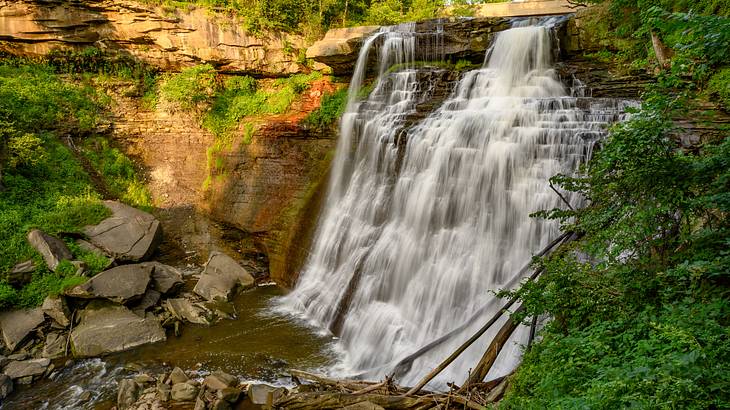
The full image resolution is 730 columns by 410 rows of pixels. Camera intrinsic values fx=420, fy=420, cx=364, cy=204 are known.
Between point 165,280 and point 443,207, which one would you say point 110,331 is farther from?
point 443,207

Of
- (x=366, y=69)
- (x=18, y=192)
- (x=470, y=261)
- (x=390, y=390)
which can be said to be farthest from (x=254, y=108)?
(x=390, y=390)

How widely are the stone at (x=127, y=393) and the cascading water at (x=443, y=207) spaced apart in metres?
3.57

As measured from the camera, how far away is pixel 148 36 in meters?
15.7

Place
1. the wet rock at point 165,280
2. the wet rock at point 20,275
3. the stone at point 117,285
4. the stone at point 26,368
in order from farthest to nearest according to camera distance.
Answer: the wet rock at point 165,280, the wet rock at point 20,275, the stone at point 117,285, the stone at point 26,368

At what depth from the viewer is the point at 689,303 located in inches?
135

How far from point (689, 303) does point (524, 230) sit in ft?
14.4

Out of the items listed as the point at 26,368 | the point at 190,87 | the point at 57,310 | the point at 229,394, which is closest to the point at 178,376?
the point at 229,394

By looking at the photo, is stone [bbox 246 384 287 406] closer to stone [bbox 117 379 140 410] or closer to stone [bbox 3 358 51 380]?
stone [bbox 117 379 140 410]

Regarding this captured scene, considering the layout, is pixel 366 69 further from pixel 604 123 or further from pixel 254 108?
pixel 604 123

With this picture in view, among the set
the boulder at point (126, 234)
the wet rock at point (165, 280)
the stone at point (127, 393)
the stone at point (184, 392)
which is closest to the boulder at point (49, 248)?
the boulder at point (126, 234)

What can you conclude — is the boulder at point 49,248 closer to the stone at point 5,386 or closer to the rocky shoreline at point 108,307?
the rocky shoreline at point 108,307

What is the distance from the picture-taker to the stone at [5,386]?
729 centimetres

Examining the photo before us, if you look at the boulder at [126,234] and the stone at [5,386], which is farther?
the boulder at [126,234]

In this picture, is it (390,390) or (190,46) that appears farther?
(190,46)
